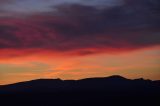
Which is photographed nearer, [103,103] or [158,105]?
[158,105]

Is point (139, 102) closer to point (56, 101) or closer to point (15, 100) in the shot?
point (56, 101)

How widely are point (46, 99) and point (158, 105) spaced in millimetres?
62220

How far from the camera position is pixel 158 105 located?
406 ft

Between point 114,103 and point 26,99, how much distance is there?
44479 mm

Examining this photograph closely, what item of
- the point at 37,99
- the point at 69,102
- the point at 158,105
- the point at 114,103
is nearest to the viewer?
the point at 158,105

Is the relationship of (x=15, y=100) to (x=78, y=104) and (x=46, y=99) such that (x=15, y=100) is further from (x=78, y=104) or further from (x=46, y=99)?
(x=78, y=104)

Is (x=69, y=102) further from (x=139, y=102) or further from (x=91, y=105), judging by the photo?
(x=139, y=102)

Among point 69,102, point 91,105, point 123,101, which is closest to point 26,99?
point 69,102

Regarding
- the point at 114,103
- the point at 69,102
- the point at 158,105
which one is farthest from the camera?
the point at 69,102

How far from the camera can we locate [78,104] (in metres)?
147

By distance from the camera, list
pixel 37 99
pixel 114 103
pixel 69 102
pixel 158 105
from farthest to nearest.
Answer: pixel 37 99
pixel 69 102
pixel 114 103
pixel 158 105

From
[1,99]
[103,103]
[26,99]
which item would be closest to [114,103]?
[103,103]

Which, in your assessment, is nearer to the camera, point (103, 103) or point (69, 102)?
point (103, 103)

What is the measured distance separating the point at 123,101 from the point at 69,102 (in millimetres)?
24569
